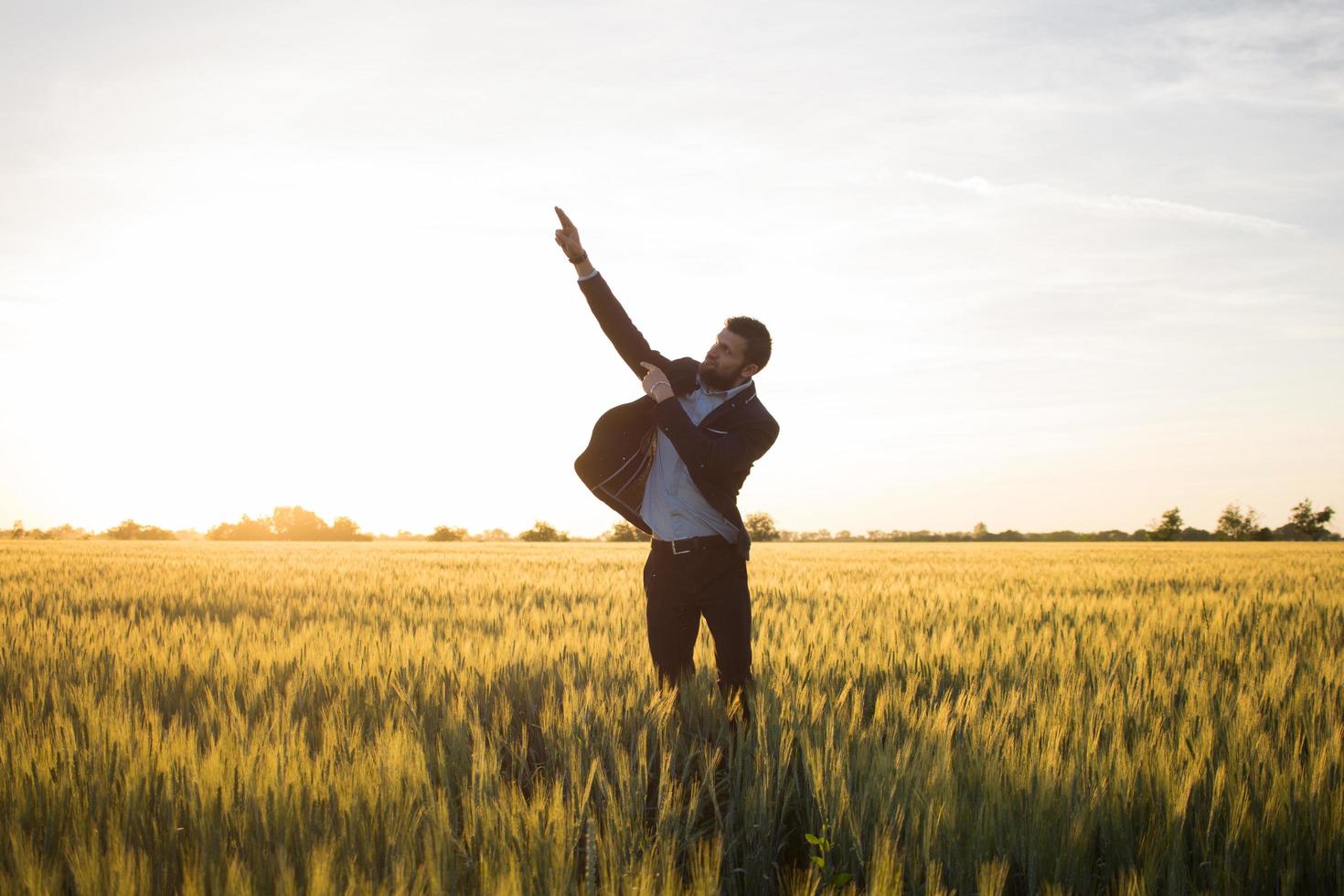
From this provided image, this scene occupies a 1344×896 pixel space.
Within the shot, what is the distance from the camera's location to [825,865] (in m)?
2.36

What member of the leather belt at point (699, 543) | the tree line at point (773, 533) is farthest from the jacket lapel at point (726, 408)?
the tree line at point (773, 533)

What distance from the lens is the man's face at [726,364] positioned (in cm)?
353

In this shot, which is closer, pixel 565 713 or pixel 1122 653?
pixel 565 713

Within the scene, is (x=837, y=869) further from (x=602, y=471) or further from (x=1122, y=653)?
(x=1122, y=653)

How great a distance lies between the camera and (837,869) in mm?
2449

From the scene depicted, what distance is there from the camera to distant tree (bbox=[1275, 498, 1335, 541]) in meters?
69.8

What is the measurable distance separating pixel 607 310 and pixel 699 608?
4.67ft

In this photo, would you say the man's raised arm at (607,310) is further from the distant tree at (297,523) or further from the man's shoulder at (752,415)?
the distant tree at (297,523)

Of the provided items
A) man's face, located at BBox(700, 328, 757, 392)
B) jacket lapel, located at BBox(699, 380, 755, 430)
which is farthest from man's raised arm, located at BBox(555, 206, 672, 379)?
jacket lapel, located at BBox(699, 380, 755, 430)

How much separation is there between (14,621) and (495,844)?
21.2 feet

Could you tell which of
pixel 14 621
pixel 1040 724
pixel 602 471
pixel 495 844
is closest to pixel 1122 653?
pixel 1040 724

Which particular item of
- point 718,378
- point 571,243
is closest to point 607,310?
point 571,243

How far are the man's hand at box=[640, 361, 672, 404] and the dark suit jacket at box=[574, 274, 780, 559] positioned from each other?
0.03 meters

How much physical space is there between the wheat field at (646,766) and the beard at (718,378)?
1352 mm
